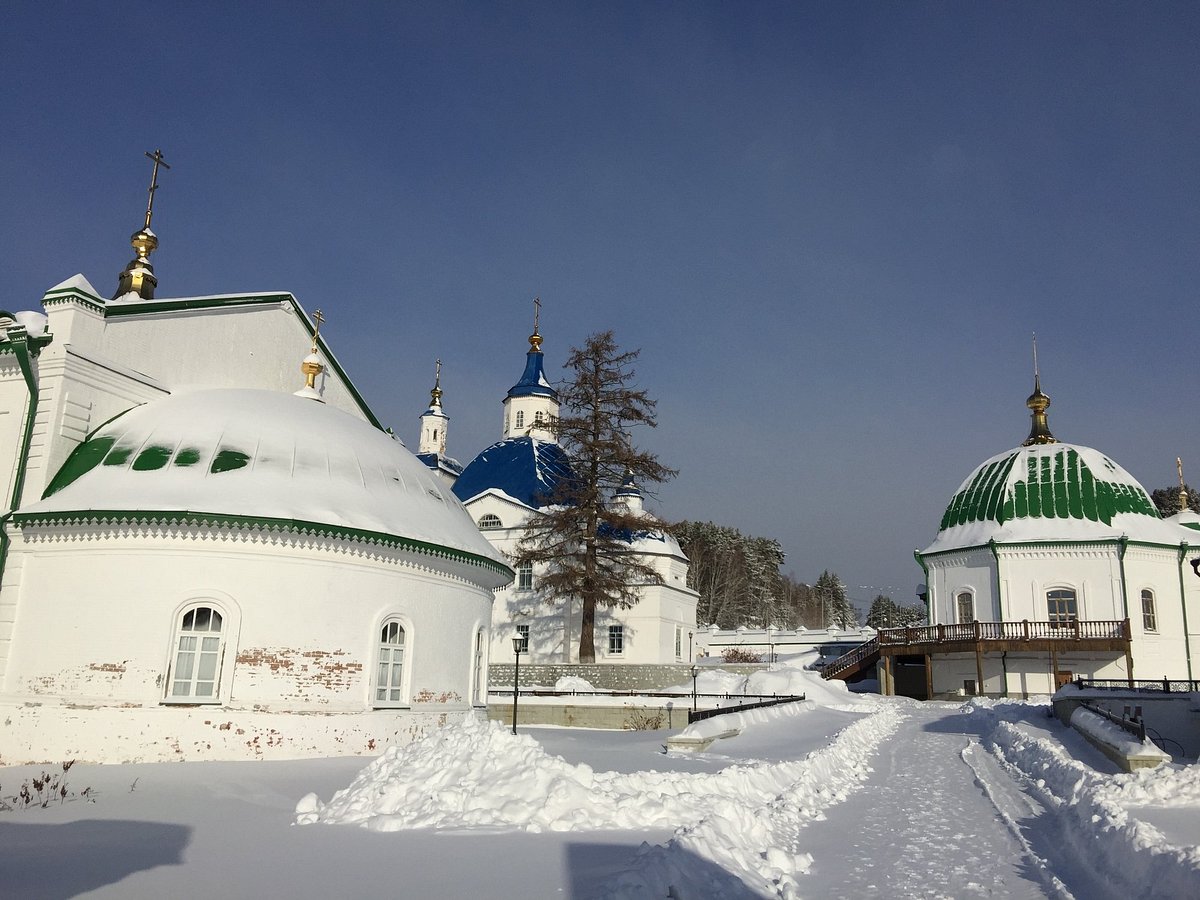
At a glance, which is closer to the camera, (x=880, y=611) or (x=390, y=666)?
(x=390, y=666)

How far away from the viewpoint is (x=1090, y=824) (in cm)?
925

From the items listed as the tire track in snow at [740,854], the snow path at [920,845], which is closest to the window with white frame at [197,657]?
the tire track in snow at [740,854]

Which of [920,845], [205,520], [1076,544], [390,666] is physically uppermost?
[1076,544]

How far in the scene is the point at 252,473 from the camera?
1577 centimetres

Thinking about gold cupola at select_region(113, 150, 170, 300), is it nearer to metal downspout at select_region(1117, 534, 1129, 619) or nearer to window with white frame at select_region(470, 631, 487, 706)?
window with white frame at select_region(470, 631, 487, 706)

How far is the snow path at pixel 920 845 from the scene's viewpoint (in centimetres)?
754

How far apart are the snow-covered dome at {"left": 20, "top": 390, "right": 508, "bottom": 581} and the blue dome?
24.1 metres

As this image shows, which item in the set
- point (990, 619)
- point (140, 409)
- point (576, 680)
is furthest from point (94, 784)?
point (990, 619)

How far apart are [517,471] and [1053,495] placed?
2333 cm

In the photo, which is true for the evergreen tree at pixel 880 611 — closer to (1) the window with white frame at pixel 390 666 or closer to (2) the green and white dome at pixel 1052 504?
(2) the green and white dome at pixel 1052 504

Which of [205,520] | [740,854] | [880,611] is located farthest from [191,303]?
[880,611]

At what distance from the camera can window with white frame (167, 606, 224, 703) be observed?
14383mm

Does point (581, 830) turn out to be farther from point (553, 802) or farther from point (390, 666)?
point (390, 666)

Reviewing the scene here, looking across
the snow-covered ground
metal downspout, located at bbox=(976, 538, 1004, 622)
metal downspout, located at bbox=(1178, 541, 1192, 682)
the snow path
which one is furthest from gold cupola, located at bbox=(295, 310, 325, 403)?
metal downspout, located at bbox=(1178, 541, 1192, 682)
